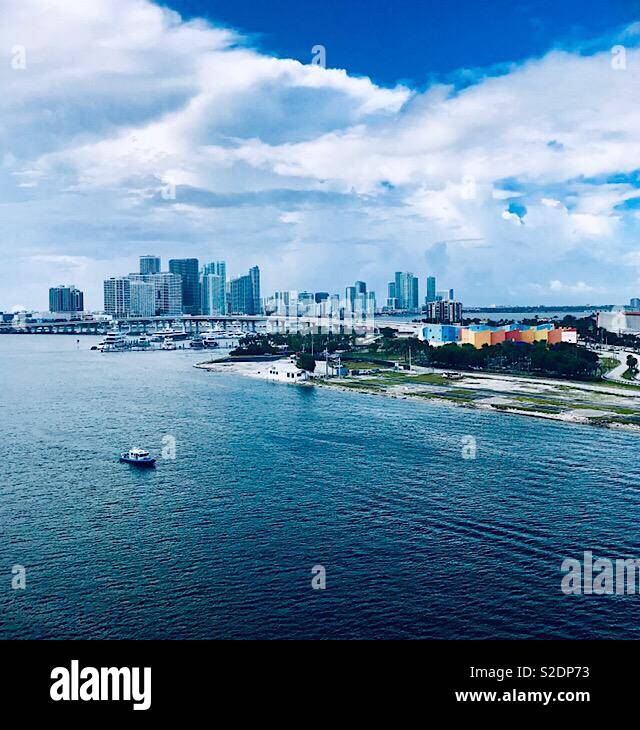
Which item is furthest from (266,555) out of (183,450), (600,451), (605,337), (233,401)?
(605,337)

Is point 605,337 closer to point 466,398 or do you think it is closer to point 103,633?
point 466,398

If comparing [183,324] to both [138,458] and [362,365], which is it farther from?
[138,458]

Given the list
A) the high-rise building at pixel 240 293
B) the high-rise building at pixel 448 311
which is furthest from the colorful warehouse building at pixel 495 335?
the high-rise building at pixel 240 293

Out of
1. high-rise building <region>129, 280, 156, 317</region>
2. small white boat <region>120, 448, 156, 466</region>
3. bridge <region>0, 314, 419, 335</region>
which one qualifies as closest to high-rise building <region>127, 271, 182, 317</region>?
high-rise building <region>129, 280, 156, 317</region>

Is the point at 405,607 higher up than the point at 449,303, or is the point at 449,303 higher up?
the point at 449,303

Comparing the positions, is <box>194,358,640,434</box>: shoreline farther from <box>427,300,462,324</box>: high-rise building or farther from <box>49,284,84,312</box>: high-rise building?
<box>49,284,84,312</box>: high-rise building

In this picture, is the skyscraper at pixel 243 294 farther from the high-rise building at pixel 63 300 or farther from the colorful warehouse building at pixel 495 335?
the colorful warehouse building at pixel 495 335

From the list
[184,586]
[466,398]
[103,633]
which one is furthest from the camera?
[466,398]
